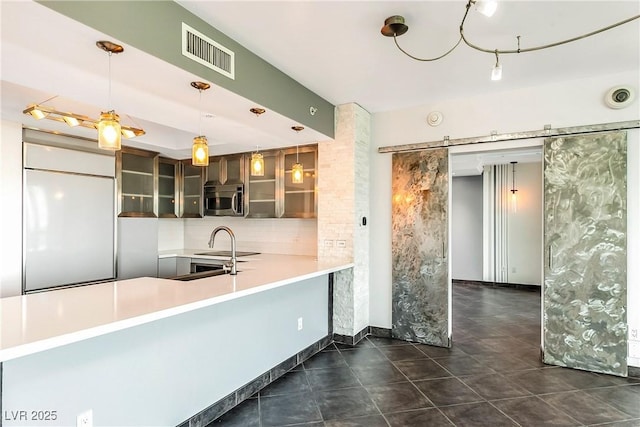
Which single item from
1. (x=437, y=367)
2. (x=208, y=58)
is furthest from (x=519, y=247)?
(x=208, y=58)

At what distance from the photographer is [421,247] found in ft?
12.8

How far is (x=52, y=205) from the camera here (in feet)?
11.9

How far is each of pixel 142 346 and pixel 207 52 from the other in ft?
5.98

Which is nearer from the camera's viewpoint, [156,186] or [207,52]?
[207,52]

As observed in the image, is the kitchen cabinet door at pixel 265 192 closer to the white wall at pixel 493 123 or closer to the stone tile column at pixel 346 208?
the stone tile column at pixel 346 208

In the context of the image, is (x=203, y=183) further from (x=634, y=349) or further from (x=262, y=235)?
(x=634, y=349)

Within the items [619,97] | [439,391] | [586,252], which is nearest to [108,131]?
[439,391]

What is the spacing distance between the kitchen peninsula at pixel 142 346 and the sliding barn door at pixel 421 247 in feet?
4.08

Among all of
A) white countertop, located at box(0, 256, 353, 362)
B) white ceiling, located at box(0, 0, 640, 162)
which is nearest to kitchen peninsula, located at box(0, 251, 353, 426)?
white countertop, located at box(0, 256, 353, 362)

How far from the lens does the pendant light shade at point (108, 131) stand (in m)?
1.86

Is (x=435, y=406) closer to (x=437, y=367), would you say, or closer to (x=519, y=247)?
(x=437, y=367)

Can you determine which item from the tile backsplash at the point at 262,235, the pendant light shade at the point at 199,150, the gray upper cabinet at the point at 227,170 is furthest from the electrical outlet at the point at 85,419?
the gray upper cabinet at the point at 227,170

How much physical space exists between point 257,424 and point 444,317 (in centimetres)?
230

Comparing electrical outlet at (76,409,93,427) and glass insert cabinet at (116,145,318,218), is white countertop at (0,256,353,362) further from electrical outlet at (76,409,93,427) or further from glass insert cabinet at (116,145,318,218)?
glass insert cabinet at (116,145,318,218)
